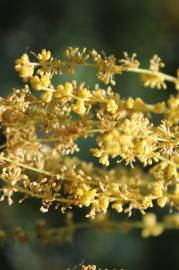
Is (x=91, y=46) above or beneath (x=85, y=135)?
above

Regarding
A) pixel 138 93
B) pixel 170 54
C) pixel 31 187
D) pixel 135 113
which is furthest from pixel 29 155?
pixel 170 54

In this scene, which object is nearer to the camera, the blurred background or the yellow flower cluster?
the yellow flower cluster

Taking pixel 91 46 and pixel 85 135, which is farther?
pixel 91 46

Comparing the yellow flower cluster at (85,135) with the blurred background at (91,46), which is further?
the blurred background at (91,46)

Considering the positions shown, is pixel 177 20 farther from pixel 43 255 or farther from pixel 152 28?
pixel 43 255
